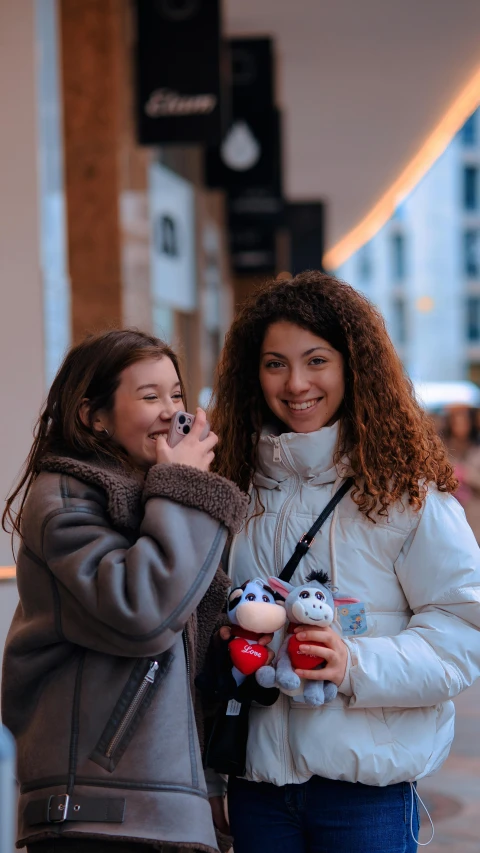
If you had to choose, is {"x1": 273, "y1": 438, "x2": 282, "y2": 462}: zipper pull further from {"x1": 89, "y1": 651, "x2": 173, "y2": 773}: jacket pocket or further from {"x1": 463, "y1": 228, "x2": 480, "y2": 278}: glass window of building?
{"x1": 463, "y1": 228, "x2": 480, "y2": 278}: glass window of building

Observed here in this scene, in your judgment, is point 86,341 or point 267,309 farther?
point 267,309

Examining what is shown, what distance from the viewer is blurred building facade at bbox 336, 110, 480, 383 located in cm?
6247

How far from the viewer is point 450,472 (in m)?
2.13

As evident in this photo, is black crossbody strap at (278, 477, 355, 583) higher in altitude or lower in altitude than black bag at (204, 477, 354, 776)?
higher

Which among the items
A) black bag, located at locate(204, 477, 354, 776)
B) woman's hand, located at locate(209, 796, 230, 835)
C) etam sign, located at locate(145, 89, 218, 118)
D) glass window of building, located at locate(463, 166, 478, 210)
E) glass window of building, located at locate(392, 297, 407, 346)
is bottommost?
glass window of building, located at locate(392, 297, 407, 346)

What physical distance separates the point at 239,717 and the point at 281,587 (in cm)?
29

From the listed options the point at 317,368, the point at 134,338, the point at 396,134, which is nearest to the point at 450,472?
the point at 317,368

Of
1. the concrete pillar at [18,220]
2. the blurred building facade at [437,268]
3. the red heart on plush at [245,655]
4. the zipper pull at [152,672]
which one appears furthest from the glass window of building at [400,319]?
the zipper pull at [152,672]

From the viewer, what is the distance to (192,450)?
1.89 meters

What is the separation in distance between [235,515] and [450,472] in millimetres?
546

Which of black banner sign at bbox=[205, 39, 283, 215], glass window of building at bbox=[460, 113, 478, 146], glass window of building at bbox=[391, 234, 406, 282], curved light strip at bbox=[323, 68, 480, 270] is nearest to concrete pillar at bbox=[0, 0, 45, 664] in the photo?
black banner sign at bbox=[205, 39, 283, 215]

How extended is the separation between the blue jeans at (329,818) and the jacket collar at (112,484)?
25.8 inches

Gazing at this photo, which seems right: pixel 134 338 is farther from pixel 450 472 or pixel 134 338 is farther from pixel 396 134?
pixel 396 134

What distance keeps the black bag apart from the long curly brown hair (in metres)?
0.08
